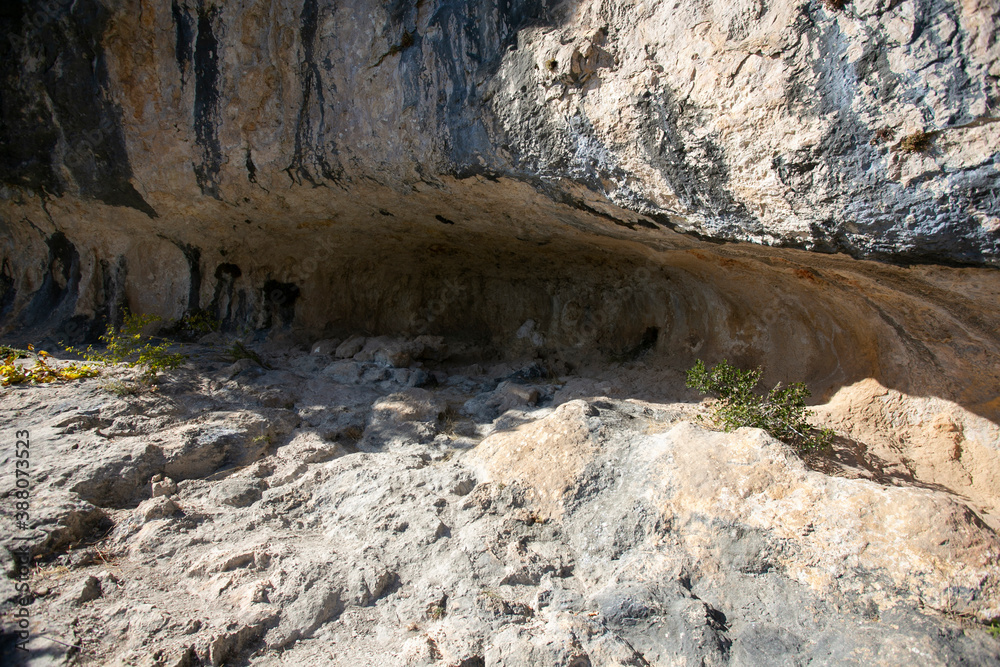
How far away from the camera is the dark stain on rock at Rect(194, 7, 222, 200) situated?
344 cm

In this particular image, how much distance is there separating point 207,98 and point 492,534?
3212mm

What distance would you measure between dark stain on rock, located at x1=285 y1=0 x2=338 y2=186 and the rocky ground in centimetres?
152

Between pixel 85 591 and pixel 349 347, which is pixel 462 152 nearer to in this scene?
pixel 349 347

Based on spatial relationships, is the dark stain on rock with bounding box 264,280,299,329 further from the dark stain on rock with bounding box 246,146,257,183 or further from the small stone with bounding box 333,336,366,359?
the dark stain on rock with bounding box 246,146,257,183

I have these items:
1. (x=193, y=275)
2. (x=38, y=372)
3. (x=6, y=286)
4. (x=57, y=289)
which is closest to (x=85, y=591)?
(x=38, y=372)

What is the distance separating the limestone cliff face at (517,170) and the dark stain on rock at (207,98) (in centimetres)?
2

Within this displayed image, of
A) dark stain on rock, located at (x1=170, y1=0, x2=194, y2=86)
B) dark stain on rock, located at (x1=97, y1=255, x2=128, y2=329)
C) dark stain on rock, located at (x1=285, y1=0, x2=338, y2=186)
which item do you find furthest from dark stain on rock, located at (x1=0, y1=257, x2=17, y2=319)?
dark stain on rock, located at (x1=285, y1=0, x2=338, y2=186)

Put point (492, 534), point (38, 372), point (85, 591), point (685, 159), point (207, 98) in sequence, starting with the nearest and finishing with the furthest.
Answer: point (85, 591), point (492, 534), point (685, 159), point (38, 372), point (207, 98)

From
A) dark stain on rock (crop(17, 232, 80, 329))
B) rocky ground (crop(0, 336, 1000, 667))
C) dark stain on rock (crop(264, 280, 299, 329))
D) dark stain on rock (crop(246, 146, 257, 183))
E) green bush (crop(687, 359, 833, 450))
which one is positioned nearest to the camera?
rocky ground (crop(0, 336, 1000, 667))

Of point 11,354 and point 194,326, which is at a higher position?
point 194,326

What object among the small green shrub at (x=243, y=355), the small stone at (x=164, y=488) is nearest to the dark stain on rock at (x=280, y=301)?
the small green shrub at (x=243, y=355)

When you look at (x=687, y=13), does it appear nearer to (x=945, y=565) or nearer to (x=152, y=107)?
(x=945, y=565)

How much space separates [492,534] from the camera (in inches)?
93.3

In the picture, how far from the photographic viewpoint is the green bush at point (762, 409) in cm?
296
